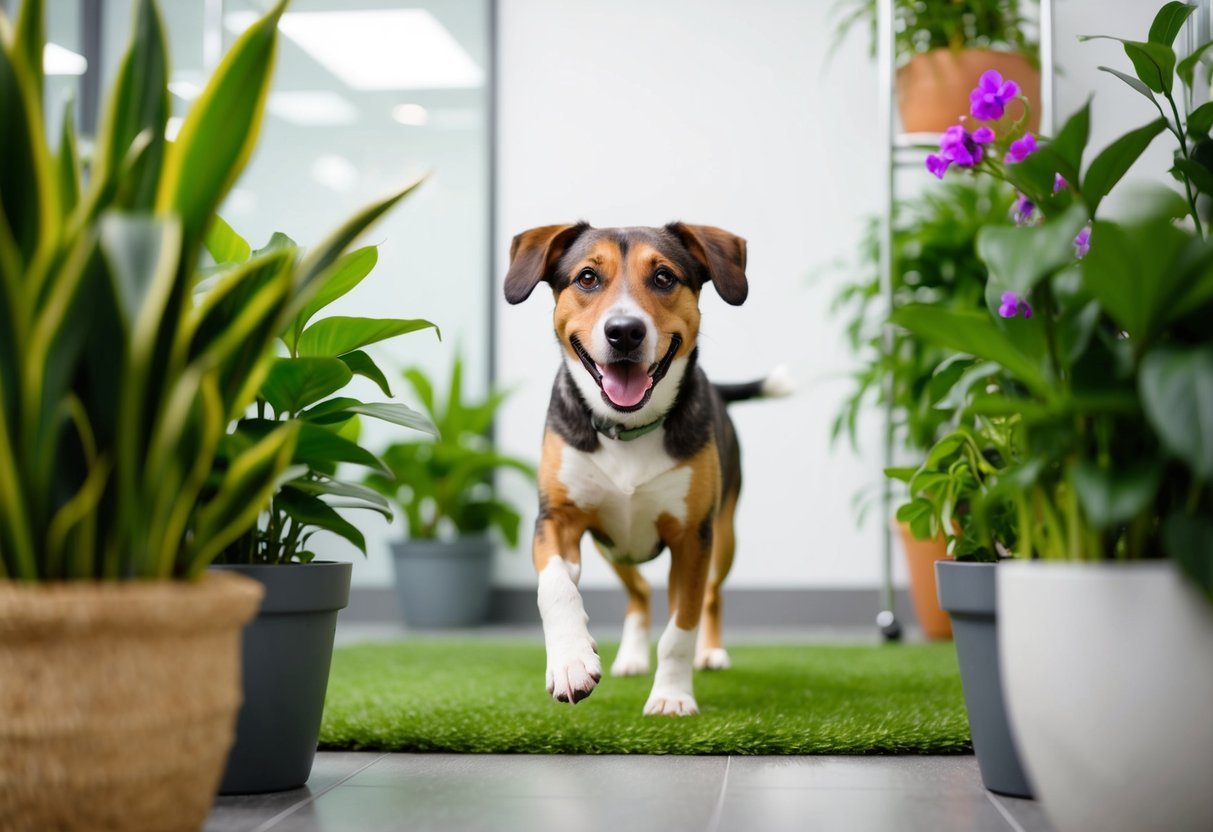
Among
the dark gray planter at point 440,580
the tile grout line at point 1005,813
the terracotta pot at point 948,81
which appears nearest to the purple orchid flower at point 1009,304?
the tile grout line at point 1005,813

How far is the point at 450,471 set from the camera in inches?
170

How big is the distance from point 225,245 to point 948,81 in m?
2.85

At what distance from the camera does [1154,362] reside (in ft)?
3.42

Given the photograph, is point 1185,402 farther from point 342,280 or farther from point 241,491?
point 342,280

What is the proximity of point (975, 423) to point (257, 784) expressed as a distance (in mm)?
1257

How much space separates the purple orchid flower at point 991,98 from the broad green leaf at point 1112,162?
0.55 meters

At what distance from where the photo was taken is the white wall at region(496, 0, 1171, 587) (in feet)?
14.4

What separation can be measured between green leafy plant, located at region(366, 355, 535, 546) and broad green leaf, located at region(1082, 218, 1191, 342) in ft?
11.0

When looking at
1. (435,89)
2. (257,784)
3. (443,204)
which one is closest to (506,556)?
(443,204)

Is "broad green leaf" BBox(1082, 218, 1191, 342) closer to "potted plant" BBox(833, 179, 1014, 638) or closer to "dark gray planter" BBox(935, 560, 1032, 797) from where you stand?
"dark gray planter" BBox(935, 560, 1032, 797)

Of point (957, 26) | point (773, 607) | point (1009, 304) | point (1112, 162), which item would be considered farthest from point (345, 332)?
point (773, 607)

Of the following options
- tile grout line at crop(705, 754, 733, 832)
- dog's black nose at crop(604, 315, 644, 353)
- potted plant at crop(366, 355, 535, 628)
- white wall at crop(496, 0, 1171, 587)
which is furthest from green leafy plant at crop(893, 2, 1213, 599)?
potted plant at crop(366, 355, 535, 628)

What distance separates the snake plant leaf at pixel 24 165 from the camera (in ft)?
3.52

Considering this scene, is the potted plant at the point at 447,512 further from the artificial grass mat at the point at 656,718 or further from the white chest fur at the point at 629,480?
the white chest fur at the point at 629,480
